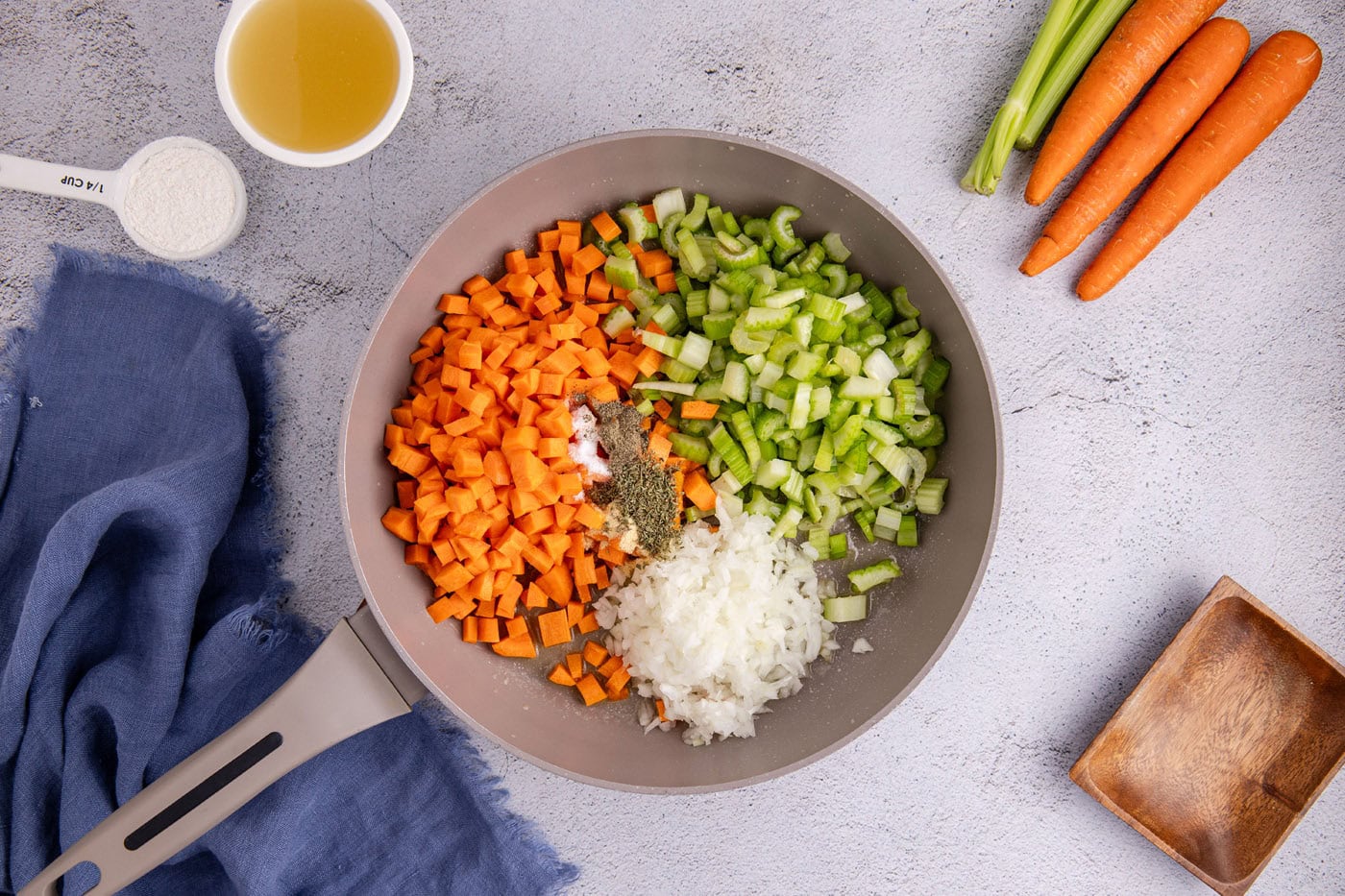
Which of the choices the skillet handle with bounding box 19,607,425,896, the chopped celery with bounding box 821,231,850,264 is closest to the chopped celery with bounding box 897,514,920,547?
the chopped celery with bounding box 821,231,850,264

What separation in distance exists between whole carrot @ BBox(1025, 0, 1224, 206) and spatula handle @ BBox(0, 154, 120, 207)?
1.86 meters

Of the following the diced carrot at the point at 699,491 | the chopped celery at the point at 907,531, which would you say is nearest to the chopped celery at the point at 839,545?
the chopped celery at the point at 907,531

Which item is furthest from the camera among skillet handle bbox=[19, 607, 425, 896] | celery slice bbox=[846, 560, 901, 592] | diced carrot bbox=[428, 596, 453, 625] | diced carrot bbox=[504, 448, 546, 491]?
celery slice bbox=[846, 560, 901, 592]

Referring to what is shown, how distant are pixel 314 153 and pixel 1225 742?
7.14ft

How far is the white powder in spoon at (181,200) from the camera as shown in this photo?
1.75 meters

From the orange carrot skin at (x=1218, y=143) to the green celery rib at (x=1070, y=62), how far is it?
27 cm

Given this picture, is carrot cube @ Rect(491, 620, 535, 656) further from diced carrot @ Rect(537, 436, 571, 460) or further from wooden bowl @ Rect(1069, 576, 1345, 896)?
wooden bowl @ Rect(1069, 576, 1345, 896)

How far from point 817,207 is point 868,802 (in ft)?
4.12

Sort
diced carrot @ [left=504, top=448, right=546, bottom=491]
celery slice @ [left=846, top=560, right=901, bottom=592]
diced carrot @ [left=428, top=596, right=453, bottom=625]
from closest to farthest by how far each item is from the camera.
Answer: diced carrot @ [left=504, top=448, right=546, bottom=491] < diced carrot @ [left=428, top=596, right=453, bottom=625] < celery slice @ [left=846, top=560, right=901, bottom=592]

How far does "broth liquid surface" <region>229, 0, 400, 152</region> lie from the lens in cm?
163

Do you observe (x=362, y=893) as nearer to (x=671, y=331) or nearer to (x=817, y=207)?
(x=671, y=331)

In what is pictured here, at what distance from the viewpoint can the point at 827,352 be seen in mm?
1699

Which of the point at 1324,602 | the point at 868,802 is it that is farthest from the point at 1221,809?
the point at 868,802

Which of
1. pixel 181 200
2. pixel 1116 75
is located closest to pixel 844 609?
pixel 1116 75
